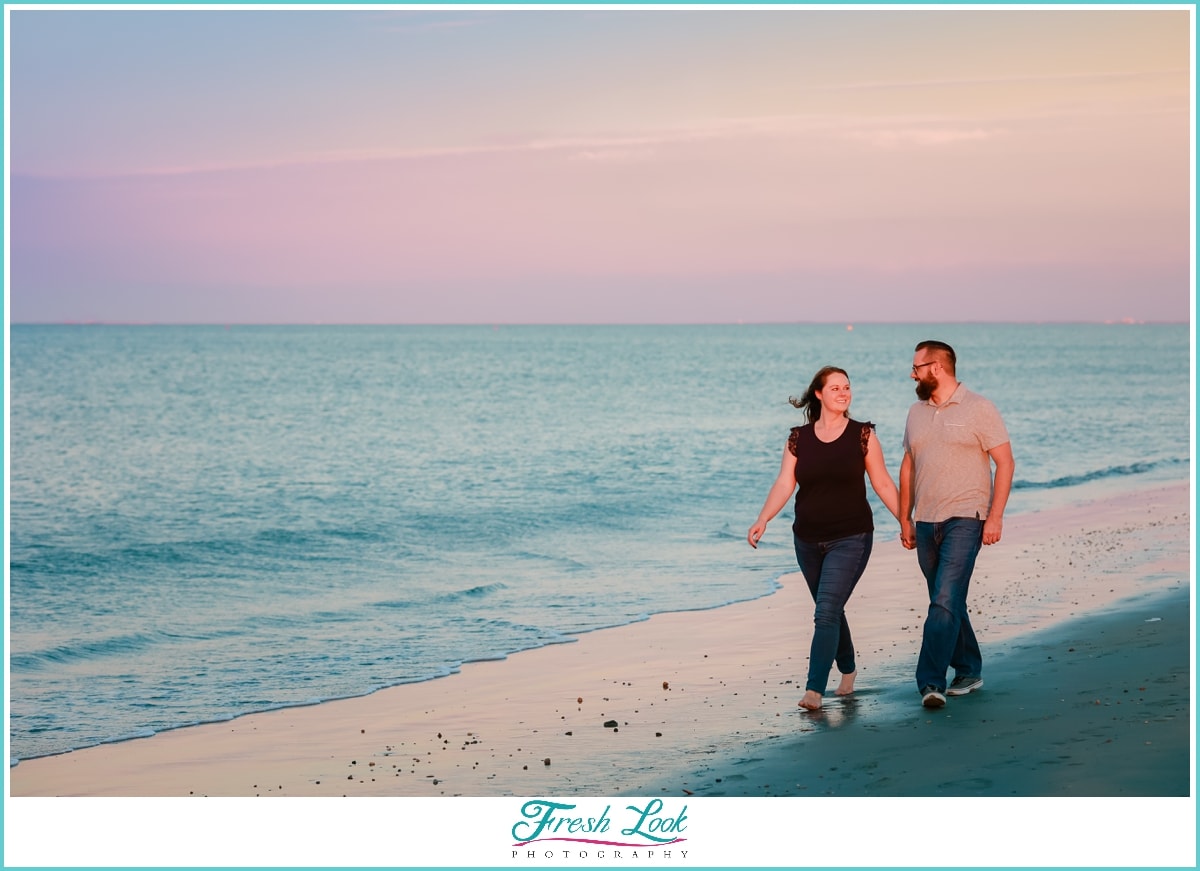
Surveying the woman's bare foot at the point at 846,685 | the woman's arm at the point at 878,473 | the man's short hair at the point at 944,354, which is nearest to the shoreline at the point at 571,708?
the woman's bare foot at the point at 846,685

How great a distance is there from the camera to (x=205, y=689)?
376 inches

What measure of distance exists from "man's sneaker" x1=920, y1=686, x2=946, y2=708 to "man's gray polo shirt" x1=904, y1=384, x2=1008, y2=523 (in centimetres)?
95

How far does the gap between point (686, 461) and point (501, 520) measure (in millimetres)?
9623

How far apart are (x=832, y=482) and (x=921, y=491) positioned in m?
0.55

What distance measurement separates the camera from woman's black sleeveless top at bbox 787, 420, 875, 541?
688 centimetres

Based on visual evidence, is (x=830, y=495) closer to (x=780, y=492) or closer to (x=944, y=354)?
(x=780, y=492)

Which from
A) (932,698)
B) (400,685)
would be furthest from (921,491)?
(400,685)

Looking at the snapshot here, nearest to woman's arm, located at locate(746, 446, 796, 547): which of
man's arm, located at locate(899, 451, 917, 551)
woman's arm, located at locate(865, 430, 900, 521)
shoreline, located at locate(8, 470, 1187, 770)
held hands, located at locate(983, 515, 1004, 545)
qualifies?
woman's arm, located at locate(865, 430, 900, 521)

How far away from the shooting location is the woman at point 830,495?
6.88 metres

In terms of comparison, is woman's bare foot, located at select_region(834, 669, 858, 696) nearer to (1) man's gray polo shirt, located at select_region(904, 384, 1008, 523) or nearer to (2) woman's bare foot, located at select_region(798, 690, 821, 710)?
(2) woman's bare foot, located at select_region(798, 690, 821, 710)

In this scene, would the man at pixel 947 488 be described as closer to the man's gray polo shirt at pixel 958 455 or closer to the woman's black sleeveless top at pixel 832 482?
the man's gray polo shirt at pixel 958 455

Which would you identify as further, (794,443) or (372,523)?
(372,523)

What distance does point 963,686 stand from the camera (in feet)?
24.2

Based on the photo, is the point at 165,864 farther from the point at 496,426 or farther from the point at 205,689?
the point at 496,426
